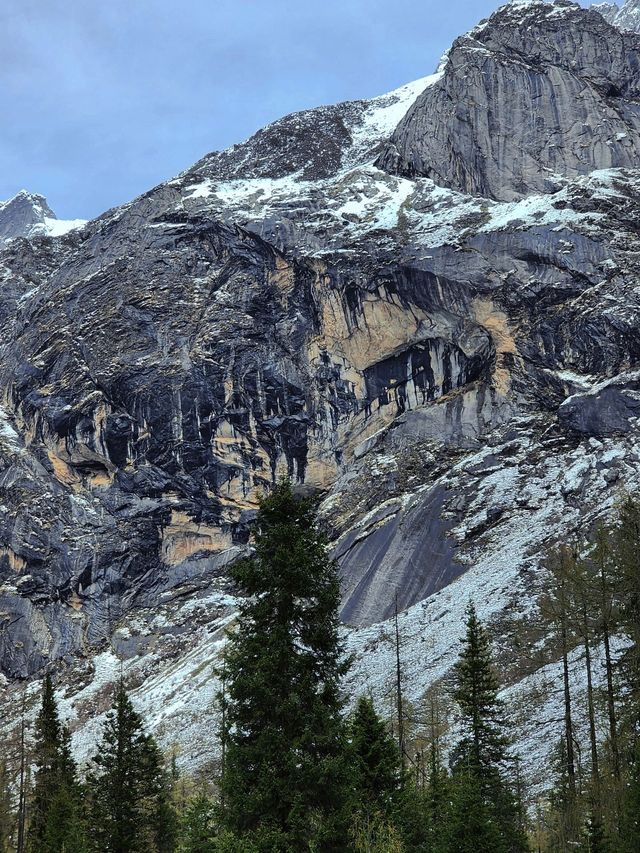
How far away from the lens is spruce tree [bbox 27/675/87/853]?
101 feet

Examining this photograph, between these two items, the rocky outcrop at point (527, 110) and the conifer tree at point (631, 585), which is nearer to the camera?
the conifer tree at point (631, 585)

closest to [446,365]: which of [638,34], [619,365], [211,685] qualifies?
[619,365]

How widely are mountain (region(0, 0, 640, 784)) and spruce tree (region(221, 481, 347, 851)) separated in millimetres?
47659

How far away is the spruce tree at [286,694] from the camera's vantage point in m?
15.5

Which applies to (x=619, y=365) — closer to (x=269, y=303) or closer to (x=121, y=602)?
(x=269, y=303)

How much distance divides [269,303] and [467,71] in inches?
1826

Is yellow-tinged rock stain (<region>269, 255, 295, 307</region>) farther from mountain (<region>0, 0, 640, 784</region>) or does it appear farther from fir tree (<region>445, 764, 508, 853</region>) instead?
fir tree (<region>445, 764, 508, 853</region>)

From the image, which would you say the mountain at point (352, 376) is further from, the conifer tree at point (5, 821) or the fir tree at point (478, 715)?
the fir tree at point (478, 715)

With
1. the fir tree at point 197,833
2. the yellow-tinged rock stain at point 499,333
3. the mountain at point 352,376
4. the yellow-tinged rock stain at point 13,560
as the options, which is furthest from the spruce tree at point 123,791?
the yellow-tinged rock stain at point 13,560

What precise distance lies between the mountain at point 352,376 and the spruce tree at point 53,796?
2591 centimetres

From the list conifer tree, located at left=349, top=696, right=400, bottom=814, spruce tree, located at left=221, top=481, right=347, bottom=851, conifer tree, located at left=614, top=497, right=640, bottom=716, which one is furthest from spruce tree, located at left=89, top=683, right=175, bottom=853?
conifer tree, located at left=614, top=497, right=640, bottom=716

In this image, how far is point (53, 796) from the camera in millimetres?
34875

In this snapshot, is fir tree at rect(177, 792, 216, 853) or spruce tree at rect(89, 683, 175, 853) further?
fir tree at rect(177, 792, 216, 853)

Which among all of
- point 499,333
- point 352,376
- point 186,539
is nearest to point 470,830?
point 499,333
